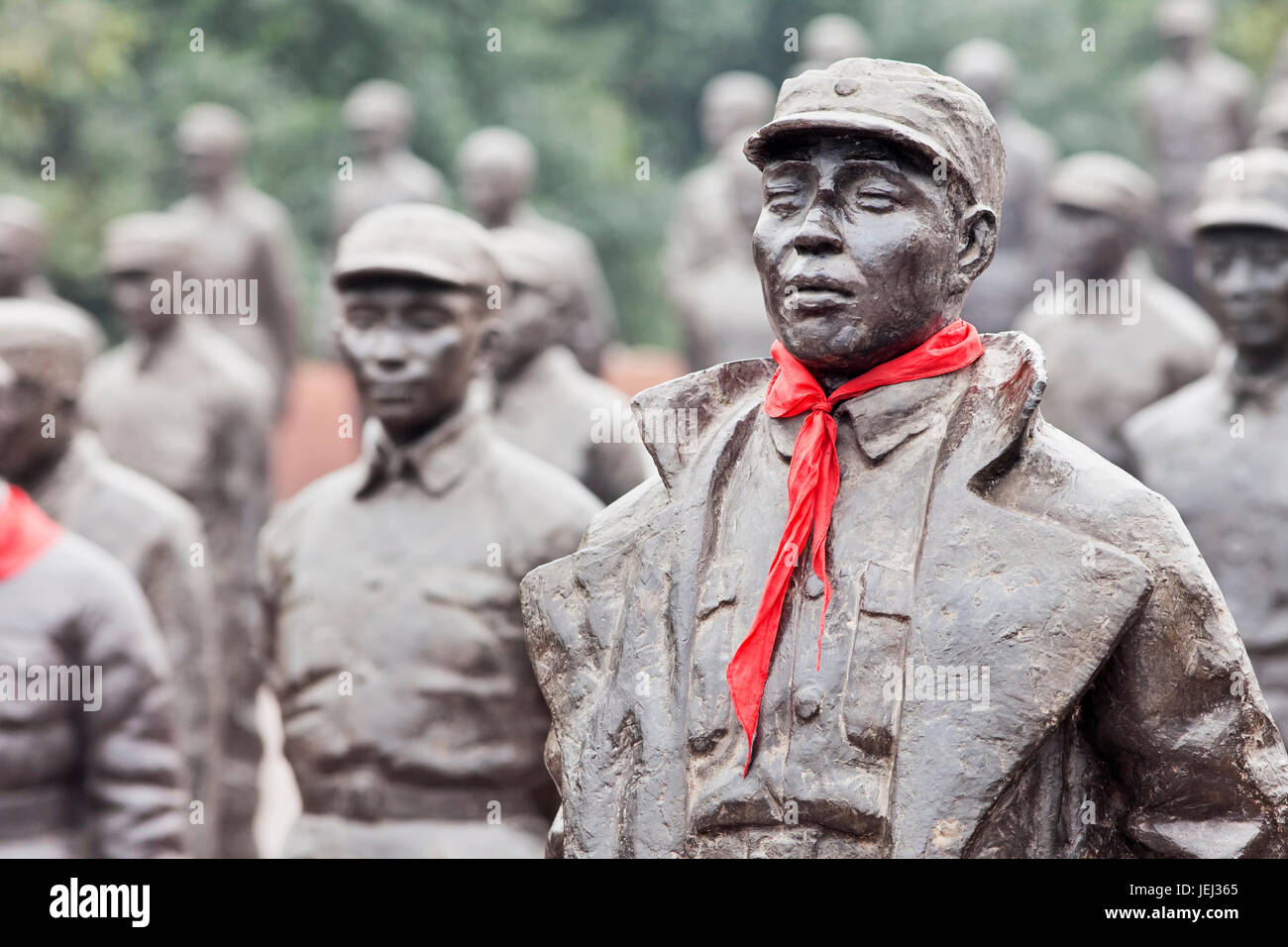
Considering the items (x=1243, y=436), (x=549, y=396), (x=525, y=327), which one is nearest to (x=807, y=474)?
(x=1243, y=436)

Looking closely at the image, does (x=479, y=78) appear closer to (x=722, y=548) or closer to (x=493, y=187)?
(x=493, y=187)

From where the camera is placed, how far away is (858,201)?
12.9 feet

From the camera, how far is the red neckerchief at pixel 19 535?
633 centimetres

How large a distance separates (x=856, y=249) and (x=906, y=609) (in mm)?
577

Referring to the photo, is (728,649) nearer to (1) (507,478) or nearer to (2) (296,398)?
(1) (507,478)

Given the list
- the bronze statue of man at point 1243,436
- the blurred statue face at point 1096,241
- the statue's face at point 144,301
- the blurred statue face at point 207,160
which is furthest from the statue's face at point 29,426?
the blurred statue face at point 207,160

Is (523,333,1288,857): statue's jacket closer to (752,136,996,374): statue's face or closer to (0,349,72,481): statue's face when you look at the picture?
(752,136,996,374): statue's face

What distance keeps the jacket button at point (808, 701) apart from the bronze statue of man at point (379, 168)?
12986mm

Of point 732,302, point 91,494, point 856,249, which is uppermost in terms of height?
point 732,302

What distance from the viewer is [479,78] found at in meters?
22.4

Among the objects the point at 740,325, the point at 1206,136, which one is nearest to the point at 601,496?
the point at 740,325

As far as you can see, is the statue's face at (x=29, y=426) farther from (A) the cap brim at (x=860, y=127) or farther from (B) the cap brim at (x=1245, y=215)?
(A) the cap brim at (x=860, y=127)

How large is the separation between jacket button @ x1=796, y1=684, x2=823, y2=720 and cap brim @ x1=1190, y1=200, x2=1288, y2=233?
14.6ft

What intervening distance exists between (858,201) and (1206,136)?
1294 centimetres
